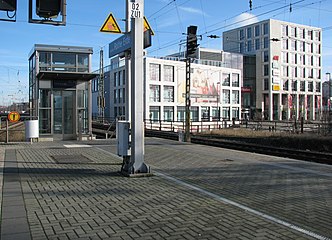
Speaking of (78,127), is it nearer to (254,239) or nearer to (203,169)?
(203,169)

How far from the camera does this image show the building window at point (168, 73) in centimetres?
6800

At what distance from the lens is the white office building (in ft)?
275

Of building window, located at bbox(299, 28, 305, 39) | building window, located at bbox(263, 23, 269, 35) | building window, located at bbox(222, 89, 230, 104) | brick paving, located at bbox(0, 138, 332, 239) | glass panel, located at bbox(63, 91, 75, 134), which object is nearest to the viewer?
brick paving, located at bbox(0, 138, 332, 239)

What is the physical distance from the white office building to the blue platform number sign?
76.3 meters

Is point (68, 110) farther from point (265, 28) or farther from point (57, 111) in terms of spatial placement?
point (265, 28)

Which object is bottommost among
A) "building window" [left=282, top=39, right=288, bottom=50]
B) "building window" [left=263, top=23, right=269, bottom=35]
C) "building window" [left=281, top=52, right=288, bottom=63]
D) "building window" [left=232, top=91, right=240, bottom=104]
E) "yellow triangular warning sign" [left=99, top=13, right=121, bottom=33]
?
"yellow triangular warning sign" [left=99, top=13, right=121, bottom=33]

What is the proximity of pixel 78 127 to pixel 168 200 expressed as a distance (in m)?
15.6

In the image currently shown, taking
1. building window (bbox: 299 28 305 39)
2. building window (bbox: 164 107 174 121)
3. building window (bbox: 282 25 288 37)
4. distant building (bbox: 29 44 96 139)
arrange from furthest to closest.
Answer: building window (bbox: 299 28 305 39) < building window (bbox: 282 25 288 37) < building window (bbox: 164 107 174 121) < distant building (bbox: 29 44 96 139)

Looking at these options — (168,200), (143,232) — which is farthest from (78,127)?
(143,232)

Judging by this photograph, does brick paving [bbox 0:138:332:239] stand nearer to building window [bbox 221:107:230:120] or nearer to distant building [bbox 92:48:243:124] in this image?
distant building [bbox 92:48:243:124]

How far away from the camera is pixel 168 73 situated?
225 feet

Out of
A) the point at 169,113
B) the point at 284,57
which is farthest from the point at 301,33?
the point at 169,113

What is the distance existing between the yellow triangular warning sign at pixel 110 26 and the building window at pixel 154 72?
185ft

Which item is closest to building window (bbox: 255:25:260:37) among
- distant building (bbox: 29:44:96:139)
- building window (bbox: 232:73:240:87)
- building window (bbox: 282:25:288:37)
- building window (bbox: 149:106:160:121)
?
building window (bbox: 282:25:288:37)
